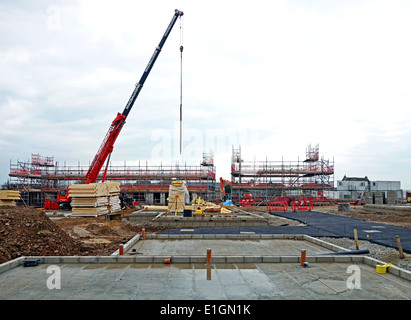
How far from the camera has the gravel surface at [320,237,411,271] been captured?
9.83 metres

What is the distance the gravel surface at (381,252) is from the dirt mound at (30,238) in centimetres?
1050

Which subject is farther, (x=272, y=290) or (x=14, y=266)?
(x=14, y=266)

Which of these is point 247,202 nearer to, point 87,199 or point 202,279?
point 87,199

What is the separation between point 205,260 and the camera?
8672 millimetres

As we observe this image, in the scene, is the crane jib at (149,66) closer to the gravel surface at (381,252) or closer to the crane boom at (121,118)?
the crane boom at (121,118)

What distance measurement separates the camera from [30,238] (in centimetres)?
1085

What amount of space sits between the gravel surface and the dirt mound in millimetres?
10502

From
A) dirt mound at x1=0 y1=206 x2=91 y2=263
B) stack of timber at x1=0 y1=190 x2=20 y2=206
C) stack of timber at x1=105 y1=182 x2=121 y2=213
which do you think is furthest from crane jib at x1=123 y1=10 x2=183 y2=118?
dirt mound at x1=0 y1=206 x2=91 y2=263

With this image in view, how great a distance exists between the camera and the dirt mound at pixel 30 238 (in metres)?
10.0

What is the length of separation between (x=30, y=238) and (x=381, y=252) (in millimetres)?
12588

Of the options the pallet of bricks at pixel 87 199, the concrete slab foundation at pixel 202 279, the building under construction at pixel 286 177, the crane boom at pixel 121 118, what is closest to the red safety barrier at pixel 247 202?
the building under construction at pixel 286 177
